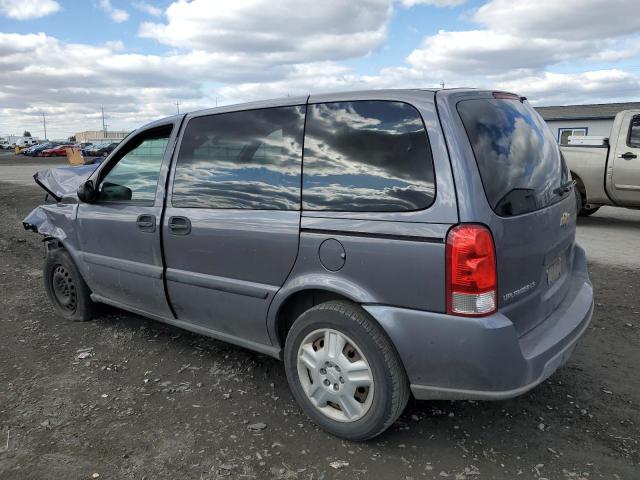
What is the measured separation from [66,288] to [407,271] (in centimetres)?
356

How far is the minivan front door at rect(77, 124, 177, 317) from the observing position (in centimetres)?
364

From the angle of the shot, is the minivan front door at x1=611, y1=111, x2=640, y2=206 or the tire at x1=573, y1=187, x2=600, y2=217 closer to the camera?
the minivan front door at x1=611, y1=111, x2=640, y2=206

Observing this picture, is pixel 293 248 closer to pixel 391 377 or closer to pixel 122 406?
pixel 391 377

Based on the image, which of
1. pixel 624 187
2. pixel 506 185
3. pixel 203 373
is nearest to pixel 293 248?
pixel 506 185

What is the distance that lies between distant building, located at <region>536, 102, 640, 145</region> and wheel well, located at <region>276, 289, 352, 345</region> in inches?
1110

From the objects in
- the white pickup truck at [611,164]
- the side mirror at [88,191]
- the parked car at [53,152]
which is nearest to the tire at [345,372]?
the side mirror at [88,191]

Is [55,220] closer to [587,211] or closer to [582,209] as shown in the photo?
[582,209]

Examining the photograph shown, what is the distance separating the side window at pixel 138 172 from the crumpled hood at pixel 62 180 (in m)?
0.68

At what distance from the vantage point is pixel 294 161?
2.91 m

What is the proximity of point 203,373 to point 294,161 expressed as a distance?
5.56 feet

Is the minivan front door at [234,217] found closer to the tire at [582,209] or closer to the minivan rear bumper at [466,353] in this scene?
the minivan rear bumper at [466,353]

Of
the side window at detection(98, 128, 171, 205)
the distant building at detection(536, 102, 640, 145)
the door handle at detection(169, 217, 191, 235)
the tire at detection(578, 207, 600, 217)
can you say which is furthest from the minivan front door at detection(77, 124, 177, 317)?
the distant building at detection(536, 102, 640, 145)

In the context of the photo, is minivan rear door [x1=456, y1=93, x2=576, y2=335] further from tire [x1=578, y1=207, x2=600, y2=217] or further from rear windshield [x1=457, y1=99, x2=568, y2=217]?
tire [x1=578, y1=207, x2=600, y2=217]

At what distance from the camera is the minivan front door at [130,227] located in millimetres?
3643
